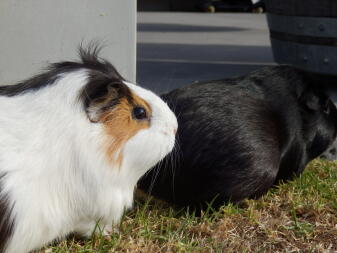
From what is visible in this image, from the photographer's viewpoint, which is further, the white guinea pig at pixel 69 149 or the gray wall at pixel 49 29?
the gray wall at pixel 49 29

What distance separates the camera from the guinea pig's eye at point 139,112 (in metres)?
1.72

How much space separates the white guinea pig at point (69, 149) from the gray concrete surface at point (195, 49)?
2160mm

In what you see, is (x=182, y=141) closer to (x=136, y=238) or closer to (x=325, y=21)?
(x=136, y=238)

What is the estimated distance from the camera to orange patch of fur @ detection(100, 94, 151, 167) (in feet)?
5.48

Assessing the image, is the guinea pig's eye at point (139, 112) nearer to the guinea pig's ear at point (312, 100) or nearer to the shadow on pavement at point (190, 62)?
the guinea pig's ear at point (312, 100)

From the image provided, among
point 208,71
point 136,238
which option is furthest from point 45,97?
point 208,71

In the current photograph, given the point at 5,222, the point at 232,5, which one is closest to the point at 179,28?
the point at 232,5

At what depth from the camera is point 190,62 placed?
5.29 metres

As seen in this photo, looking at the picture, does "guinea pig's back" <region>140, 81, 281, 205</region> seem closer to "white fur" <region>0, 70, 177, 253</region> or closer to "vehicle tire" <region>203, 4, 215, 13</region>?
"white fur" <region>0, 70, 177, 253</region>

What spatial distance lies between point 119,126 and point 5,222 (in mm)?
392

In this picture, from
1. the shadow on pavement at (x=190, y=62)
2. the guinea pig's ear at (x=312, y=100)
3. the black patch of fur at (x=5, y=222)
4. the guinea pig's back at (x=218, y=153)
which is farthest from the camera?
the shadow on pavement at (x=190, y=62)

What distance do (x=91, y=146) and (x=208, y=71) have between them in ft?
11.0

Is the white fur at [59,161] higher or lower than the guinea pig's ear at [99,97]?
lower

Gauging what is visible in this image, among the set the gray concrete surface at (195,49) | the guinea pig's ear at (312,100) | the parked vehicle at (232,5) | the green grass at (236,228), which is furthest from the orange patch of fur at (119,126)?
the parked vehicle at (232,5)
